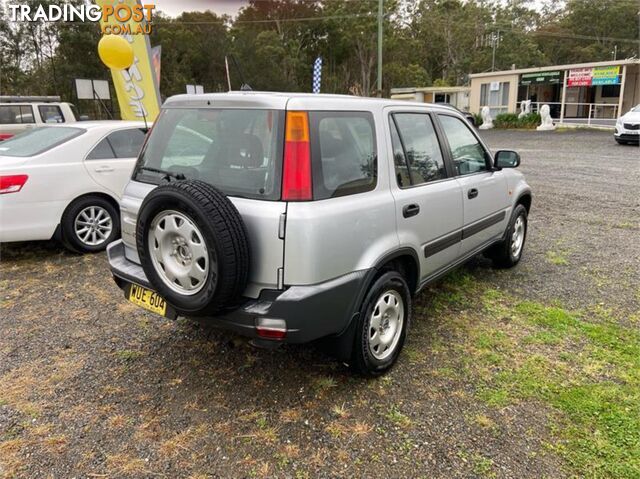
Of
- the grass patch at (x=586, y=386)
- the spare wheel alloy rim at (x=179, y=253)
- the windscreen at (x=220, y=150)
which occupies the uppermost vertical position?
the windscreen at (x=220, y=150)

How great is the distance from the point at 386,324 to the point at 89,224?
3.81 metres

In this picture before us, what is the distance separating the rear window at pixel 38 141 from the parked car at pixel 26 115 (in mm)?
6980

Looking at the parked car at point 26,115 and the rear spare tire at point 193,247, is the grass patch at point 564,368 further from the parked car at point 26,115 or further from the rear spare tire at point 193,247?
the parked car at point 26,115

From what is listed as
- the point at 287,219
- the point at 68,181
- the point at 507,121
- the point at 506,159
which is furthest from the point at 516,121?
the point at 287,219

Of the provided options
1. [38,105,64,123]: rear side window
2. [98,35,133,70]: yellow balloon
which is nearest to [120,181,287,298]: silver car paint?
[98,35,133,70]: yellow balloon

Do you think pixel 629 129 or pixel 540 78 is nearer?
pixel 629 129

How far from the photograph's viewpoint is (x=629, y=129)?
16047 mm

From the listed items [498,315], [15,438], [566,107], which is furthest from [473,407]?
[566,107]

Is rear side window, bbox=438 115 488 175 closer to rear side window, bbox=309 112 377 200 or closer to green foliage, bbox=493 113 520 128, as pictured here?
rear side window, bbox=309 112 377 200

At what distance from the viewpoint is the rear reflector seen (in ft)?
7.97

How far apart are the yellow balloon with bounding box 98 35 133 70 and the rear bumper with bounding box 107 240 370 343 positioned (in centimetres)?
971

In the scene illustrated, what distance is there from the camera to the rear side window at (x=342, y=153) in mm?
2533

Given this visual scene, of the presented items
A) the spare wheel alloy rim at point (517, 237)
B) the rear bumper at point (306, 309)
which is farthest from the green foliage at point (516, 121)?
the rear bumper at point (306, 309)

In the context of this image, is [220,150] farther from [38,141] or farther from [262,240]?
[38,141]
